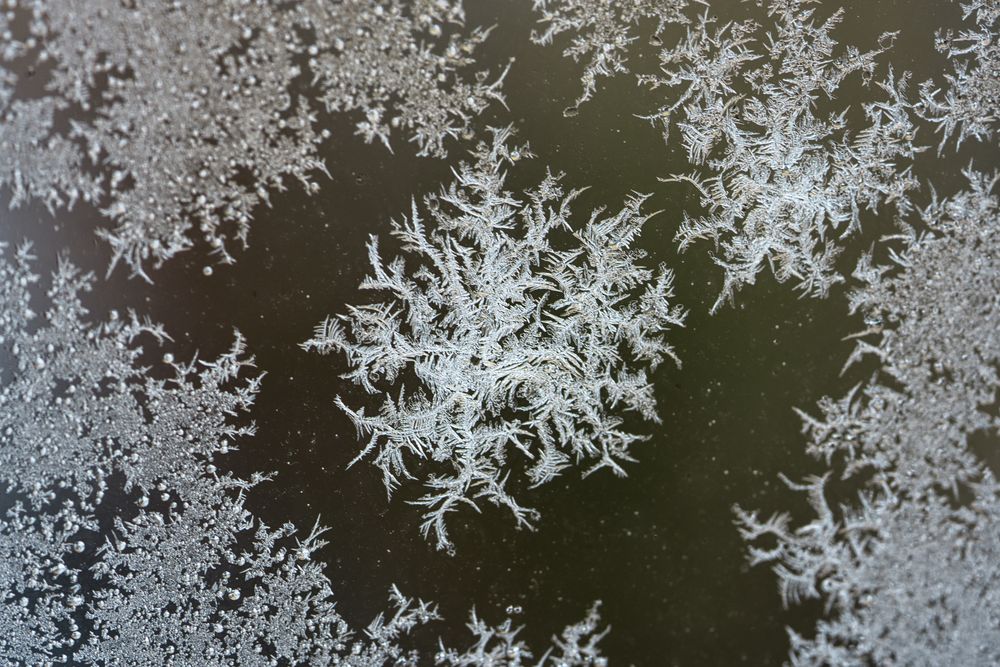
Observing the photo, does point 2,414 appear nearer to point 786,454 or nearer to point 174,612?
point 174,612

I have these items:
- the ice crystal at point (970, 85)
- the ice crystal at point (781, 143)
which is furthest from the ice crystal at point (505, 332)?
the ice crystal at point (970, 85)

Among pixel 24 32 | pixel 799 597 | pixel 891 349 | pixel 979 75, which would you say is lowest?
pixel 799 597

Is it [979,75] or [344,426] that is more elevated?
[979,75]

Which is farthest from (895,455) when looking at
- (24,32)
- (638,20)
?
(24,32)

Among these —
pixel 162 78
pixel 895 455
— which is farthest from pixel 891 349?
pixel 162 78

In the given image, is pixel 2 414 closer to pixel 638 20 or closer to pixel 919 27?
pixel 638 20
